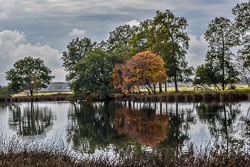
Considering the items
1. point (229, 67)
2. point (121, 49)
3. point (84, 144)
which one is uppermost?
point (121, 49)

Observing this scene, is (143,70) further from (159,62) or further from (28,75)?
(28,75)

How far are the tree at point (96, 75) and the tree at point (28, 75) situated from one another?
2976 centimetres

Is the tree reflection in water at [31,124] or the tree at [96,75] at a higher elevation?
the tree at [96,75]

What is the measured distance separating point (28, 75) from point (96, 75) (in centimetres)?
3784

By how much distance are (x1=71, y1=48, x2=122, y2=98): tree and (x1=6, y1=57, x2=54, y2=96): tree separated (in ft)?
97.6

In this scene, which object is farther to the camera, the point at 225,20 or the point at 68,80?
the point at 68,80

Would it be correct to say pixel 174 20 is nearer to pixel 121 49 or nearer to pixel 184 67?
pixel 184 67

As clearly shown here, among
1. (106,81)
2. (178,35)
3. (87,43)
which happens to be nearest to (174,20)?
(178,35)

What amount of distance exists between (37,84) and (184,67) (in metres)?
51.2

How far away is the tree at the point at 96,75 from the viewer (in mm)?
70438

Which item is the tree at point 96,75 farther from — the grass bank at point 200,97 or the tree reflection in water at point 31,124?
the tree reflection in water at point 31,124

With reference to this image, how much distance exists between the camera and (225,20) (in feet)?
210

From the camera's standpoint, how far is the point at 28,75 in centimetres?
10200

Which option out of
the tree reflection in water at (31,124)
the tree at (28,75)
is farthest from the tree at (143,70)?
the tree at (28,75)
